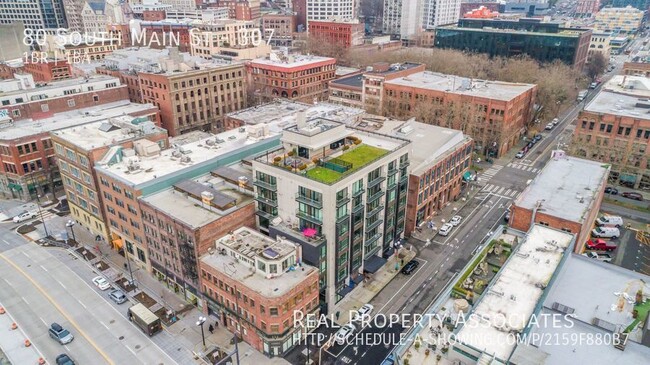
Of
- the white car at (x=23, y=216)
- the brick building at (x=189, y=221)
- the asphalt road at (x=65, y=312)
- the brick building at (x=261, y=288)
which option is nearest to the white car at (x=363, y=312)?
the brick building at (x=261, y=288)

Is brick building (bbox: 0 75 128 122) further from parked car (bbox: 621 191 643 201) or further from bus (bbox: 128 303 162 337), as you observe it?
parked car (bbox: 621 191 643 201)

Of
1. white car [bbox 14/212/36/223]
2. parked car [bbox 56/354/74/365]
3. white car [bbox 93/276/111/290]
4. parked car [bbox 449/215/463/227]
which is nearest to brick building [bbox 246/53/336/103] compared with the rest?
parked car [bbox 449/215/463/227]

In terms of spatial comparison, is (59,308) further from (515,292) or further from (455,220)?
(455,220)

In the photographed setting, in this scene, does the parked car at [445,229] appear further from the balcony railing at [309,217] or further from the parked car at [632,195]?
the parked car at [632,195]

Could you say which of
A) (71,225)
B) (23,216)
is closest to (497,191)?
(71,225)

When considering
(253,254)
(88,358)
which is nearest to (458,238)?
(253,254)

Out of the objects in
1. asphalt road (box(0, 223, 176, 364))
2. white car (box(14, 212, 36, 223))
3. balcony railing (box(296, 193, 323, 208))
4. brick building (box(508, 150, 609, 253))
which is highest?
balcony railing (box(296, 193, 323, 208))
